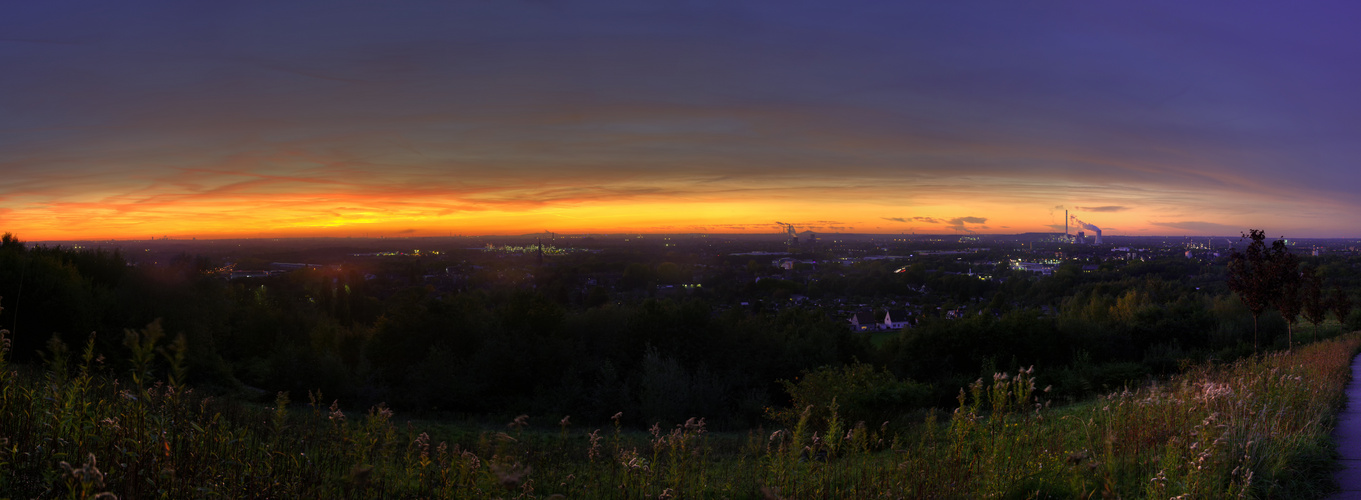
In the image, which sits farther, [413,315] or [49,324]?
[413,315]

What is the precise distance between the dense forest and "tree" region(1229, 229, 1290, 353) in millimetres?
3637

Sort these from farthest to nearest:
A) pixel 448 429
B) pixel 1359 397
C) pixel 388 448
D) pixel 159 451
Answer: pixel 448 429 → pixel 1359 397 → pixel 388 448 → pixel 159 451

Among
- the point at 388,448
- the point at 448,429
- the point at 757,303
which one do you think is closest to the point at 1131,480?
the point at 388,448

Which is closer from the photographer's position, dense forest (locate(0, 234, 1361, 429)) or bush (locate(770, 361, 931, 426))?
bush (locate(770, 361, 931, 426))

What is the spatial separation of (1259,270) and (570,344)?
1873cm

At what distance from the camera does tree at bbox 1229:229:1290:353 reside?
39.7 ft

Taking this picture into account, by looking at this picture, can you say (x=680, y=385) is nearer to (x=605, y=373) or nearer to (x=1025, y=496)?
(x=605, y=373)

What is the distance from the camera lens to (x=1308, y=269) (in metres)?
15.4

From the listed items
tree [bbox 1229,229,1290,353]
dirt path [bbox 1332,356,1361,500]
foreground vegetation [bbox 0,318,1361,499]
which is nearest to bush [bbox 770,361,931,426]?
foreground vegetation [bbox 0,318,1361,499]

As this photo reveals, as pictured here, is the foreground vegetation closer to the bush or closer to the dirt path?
the dirt path

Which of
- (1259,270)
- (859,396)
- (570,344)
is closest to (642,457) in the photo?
(859,396)

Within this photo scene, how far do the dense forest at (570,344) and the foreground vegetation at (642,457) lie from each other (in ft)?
18.1

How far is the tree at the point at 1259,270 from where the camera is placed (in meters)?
12.1

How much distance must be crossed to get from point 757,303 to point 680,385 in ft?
60.7
